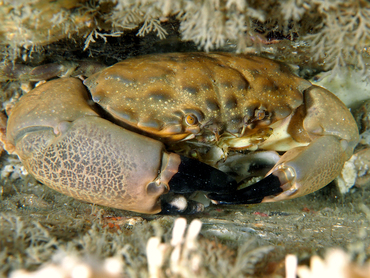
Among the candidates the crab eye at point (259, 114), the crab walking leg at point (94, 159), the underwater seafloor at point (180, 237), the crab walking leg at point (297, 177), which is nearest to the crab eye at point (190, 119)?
the crab walking leg at point (94, 159)

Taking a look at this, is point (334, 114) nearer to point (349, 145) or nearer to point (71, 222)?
point (349, 145)

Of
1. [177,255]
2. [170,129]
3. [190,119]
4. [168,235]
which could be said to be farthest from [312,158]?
[177,255]

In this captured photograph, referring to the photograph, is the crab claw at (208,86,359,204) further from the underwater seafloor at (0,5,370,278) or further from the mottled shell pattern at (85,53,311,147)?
the underwater seafloor at (0,5,370,278)

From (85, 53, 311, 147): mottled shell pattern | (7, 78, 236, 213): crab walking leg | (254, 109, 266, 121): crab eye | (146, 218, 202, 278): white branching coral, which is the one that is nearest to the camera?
(146, 218, 202, 278): white branching coral

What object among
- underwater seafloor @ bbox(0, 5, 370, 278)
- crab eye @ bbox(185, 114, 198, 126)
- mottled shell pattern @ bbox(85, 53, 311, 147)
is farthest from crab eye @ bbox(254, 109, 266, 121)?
underwater seafloor @ bbox(0, 5, 370, 278)

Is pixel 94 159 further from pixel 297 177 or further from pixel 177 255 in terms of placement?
pixel 297 177

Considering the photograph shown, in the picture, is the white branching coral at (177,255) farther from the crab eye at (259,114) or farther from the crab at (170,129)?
the crab eye at (259,114)
